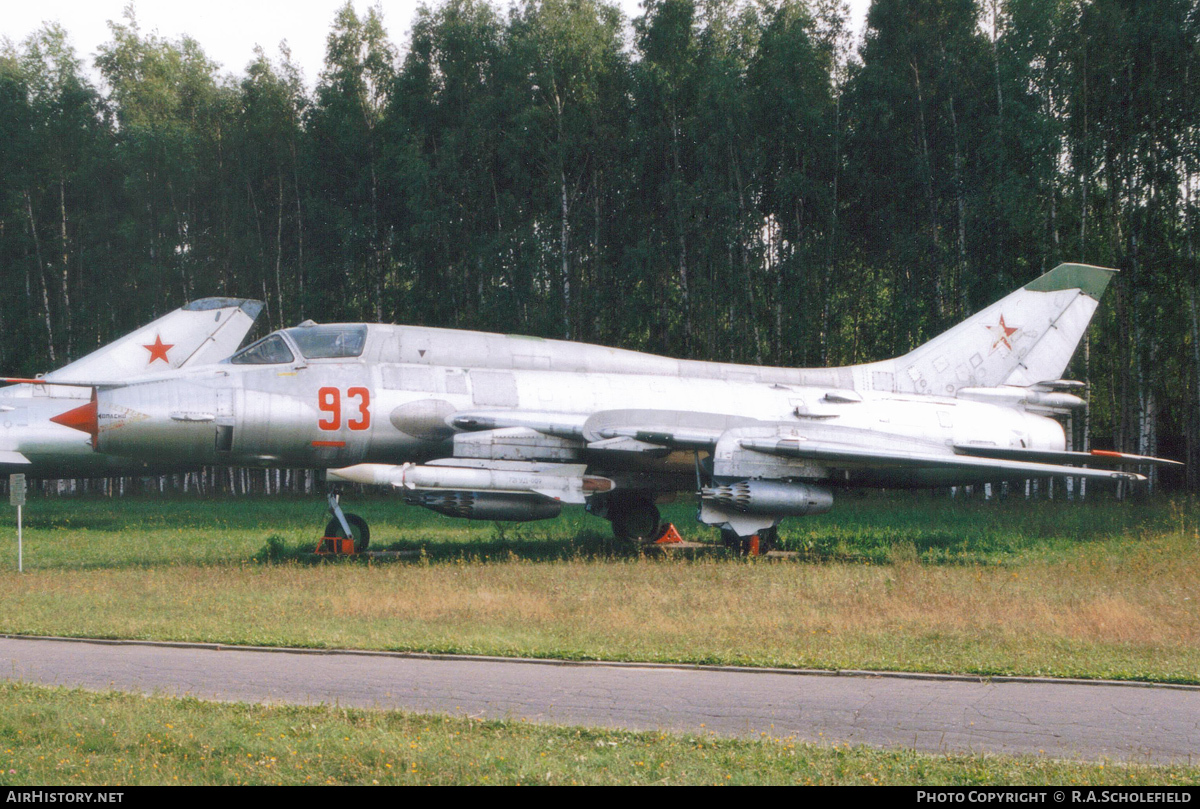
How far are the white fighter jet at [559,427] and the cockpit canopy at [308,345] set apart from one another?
0.03 meters

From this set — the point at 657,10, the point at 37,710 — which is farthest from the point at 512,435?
the point at 657,10

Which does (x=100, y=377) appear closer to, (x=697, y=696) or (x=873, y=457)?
(x=873, y=457)

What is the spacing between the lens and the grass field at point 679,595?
345 inches

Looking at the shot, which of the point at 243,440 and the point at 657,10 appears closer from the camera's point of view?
the point at 243,440

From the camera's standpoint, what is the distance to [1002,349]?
1934cm

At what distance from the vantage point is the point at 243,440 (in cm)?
1514

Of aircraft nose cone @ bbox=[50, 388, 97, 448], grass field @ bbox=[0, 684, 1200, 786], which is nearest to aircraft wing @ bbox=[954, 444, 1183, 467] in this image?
grass field @ bbox=[0, 684, 1200, 786]

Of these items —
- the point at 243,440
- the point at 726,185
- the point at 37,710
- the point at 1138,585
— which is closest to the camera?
the point at 37,710

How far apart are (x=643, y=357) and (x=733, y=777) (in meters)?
13.1

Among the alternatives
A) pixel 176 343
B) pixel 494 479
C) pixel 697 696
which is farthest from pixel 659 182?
pixel 697 696

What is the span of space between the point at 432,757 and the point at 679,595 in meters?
6.58

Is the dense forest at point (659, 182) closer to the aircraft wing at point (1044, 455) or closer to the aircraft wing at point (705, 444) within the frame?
the aircraft wing at point (1044, 455)

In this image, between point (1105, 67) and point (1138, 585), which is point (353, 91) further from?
point (1138, 585)

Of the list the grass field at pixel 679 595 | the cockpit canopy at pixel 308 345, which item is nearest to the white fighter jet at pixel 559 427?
the cockpit canopy at pixel 308 345
